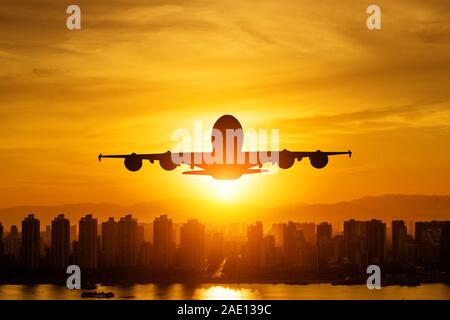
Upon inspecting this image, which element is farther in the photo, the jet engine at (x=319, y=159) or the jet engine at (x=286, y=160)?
the jet engine at (x=286, y=160)

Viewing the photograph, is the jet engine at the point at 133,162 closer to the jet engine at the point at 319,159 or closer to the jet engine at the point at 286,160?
the jet engine at the point at 286,160

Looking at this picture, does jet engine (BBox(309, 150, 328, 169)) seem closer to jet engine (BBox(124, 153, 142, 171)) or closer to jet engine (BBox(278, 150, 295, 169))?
jet engine (BBox(278, 150, 295, 169))

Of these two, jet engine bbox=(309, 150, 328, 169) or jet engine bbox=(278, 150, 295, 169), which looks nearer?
jet engine bbox=(309, 150, 328, 169)

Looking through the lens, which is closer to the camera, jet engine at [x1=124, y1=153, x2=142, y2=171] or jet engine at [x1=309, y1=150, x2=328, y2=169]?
jet engine at [x1=309, y1=150, x2=328, y2=169]

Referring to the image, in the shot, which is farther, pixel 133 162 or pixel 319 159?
pixel 133 162

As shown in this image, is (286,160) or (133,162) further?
(133,162)

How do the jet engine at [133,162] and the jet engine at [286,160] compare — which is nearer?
the jet engine at [286,160]

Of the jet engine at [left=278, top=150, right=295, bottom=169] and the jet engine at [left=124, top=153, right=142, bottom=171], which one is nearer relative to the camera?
the jet engine at [left=278, top=150, right=295, bottom=169]

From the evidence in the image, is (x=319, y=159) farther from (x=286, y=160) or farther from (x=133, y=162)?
(x=133, y=162)

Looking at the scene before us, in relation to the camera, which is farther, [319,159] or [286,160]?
[286,160]
